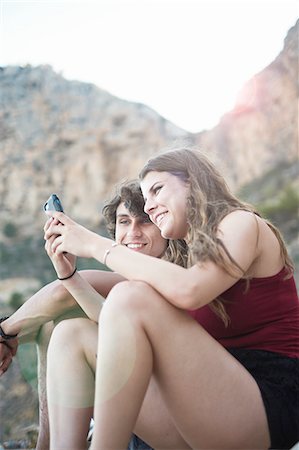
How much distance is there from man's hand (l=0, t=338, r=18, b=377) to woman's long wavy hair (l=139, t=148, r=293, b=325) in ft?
1.80

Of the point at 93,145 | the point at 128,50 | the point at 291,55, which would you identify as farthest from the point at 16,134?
the point at 291,55

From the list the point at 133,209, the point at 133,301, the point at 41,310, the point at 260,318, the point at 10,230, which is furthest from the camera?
the point at 10,230

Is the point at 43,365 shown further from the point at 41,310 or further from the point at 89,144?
the point at 89,144

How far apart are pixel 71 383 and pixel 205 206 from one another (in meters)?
0.46

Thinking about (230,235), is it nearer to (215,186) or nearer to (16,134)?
(215,186)

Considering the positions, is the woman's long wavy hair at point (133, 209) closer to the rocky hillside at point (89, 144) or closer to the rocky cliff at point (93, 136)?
the rocky hillside at point (89, 144)

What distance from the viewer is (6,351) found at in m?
1.35

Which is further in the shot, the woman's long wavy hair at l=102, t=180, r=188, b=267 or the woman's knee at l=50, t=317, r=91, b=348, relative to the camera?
the woman's long wavy hair at l=102, t=180, r=188, b=267

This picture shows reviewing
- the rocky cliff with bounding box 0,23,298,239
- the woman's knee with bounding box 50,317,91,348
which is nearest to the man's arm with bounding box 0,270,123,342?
the woman's knee with bounding box 50,317,91,348

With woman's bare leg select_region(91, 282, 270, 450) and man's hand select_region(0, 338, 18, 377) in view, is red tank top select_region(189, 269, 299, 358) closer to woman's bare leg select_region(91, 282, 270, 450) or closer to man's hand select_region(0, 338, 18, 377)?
woman's bare leg select_region(91, 282, 270, 450)

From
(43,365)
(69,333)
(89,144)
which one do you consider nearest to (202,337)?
(69,333)

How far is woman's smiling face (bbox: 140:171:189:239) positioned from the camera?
3.82 ft

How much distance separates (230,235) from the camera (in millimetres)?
980

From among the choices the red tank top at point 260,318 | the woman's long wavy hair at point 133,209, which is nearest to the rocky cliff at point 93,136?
the woman's long wavy hair at point 133,209
